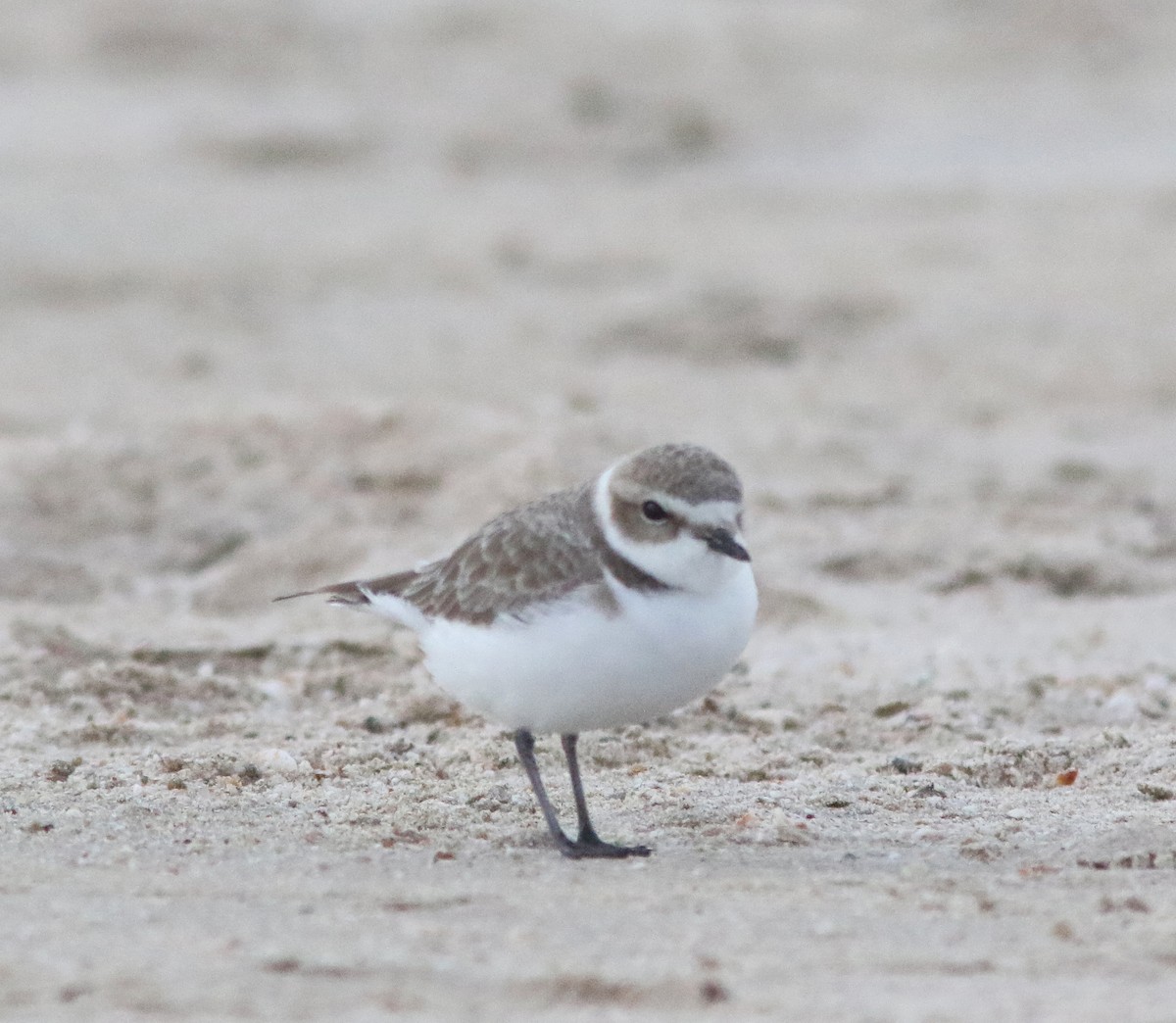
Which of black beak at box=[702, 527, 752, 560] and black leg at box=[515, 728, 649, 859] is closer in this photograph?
black beak at box=[702, 527, 752, 560]

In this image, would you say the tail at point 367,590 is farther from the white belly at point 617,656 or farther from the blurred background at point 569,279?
the blurred background at point 569,279

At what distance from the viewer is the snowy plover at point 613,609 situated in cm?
427

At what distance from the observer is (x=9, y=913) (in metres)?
3.92

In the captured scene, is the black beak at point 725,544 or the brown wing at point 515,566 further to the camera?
the brown wing at point 515,566

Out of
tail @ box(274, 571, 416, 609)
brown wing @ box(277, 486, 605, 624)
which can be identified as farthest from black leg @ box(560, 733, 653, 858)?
tail @ box(274, 571, 416, 609)

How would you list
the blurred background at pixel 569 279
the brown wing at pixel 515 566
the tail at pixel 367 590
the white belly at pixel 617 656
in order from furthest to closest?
the blurred background at pixel 569 279
the tail at pixel 367 590
the brown wing at pixel 515 566
the white belly at pixel 617 656

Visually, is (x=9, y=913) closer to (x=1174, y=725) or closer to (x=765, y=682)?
(x=765, y=682)

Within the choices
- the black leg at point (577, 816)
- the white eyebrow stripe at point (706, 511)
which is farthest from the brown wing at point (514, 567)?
the black leg at point (577, 816)

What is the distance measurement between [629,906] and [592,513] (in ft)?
3.07

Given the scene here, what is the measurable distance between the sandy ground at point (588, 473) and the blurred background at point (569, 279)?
0.14 ft

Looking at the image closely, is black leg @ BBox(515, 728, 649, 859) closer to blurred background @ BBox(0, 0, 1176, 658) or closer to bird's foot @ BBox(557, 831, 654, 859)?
bird's foot @ BBox(557, 831, 654, 859)

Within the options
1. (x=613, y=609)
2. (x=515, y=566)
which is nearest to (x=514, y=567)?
(x=515, y=566)

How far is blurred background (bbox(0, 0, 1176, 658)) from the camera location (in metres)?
7.79

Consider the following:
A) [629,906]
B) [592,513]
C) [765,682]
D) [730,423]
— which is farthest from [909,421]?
[629,906]
